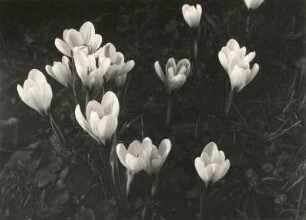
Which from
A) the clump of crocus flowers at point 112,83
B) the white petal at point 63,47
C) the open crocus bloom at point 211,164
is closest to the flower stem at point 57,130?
the clump of crocus flowers at point 112,83

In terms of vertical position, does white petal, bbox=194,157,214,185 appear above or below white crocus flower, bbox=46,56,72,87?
below

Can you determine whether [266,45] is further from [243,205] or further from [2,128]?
[2,128]

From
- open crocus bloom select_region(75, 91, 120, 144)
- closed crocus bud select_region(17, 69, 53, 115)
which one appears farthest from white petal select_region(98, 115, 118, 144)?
closed crocus bud select_region(17, 69, 53, 115)

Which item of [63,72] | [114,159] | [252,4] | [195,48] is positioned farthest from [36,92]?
[252,4]

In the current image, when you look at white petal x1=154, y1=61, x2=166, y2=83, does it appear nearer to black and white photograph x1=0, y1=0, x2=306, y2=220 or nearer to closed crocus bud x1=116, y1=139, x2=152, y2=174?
black and white photograph x1=0, y1=0, x2=306, y2=220

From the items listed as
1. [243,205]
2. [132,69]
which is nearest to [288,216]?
[243,205]

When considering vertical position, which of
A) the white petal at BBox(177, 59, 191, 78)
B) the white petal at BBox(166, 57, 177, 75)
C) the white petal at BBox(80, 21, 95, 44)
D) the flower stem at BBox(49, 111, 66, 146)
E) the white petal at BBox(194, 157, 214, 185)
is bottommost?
the white petal at BBox(194, 157, 214, 185)
